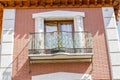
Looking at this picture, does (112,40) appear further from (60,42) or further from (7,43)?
(7,43)

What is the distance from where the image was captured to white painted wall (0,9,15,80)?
32.9 feet

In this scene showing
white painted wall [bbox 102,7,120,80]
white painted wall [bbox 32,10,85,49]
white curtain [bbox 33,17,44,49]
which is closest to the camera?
white painted wall [bbox 102,7,120,80]

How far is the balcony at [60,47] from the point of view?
9.98m

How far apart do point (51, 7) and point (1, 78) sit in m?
3.76

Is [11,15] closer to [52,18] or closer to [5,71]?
[52,18]

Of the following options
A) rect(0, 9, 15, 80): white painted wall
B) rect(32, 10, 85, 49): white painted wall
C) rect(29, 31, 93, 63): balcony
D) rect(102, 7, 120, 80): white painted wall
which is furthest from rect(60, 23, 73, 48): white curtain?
rect(0, 9, 15, 80): white painted wall

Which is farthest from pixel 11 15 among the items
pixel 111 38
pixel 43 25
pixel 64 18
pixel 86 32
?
pixel 111 38

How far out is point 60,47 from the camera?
399 inches

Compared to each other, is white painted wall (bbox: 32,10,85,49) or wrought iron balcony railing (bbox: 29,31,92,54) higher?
white painted wall (bbox: 32,10,85,49)

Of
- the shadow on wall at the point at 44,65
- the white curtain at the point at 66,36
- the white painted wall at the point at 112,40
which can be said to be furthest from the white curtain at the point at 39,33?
the white painted wall at the point at 112,40

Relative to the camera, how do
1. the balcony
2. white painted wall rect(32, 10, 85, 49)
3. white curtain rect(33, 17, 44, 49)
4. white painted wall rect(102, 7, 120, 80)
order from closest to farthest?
the balcony
white painted wall rect(102, 7, 120, 80)
white curtain rect(33, 17, 44, 49)
white painted wall rect(32, 10, 85, 49)

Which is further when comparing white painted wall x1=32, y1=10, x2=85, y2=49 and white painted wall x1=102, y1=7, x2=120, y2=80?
white painted wall x1=32, y1=10, x2=85, y2=49

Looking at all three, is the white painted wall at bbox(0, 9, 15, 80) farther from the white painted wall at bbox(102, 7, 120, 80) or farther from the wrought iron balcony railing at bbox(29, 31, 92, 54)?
the white painted wall at bbox(102, 7, 120, 80)

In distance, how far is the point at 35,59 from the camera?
10031mm
